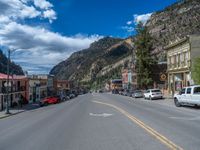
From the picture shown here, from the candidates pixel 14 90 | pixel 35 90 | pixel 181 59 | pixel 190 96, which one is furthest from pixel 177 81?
pixel 35 90

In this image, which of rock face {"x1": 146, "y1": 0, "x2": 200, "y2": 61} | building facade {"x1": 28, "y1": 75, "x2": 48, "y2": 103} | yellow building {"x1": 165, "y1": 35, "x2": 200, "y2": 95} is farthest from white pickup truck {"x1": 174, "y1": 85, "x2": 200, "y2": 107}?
rock face {"x1": 146, "y1": 0, "x2": 200, "y2": 61}

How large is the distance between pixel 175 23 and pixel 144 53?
55.2 metres

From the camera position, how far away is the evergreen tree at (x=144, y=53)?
7769 cm

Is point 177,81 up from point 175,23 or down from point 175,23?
down

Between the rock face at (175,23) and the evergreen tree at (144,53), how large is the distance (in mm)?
27685

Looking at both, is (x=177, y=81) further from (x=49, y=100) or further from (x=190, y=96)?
(x=190, y=96)

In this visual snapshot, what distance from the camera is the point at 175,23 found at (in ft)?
421

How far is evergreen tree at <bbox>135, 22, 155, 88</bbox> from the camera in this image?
77688 millimetres

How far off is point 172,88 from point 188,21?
59.7 m

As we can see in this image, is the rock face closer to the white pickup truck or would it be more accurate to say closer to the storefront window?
the storefront window

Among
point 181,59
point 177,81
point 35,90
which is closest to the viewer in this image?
point 181,59

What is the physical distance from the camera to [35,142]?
12656 millimetres

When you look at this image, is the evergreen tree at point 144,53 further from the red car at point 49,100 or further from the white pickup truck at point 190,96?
the white pickup truck at point 190,96

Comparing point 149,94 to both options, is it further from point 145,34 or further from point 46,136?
point 46,136
